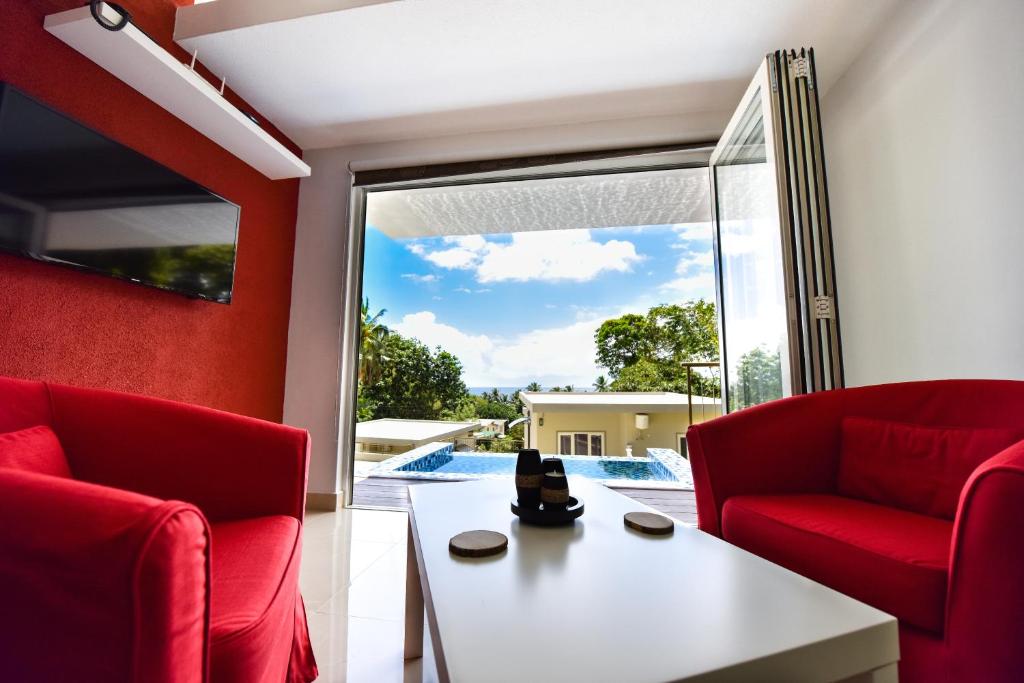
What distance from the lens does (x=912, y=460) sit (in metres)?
1.37

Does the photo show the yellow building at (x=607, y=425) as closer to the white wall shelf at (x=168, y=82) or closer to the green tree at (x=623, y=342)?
the green tree at (x=623, y=342)

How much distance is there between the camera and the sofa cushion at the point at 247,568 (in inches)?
28.6

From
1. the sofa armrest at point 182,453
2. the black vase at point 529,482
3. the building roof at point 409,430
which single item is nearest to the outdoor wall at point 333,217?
the sofa armrest at point 182,453

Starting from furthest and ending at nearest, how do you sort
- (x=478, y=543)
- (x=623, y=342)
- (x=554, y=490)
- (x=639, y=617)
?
(x=623, y=342), (x=554, y=490), (x=478, y=543), (x=639, y=617)

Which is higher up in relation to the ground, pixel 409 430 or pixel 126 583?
pixel 126 583

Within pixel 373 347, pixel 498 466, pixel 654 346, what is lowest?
pixel 498 466

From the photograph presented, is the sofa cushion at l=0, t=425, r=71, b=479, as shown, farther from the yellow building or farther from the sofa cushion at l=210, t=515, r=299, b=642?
the yellow building

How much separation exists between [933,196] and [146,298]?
355cm

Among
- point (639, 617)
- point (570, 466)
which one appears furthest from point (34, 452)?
point (570, 466)

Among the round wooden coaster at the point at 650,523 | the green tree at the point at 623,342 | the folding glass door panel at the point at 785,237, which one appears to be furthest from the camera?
the green tree at the point at 623,342

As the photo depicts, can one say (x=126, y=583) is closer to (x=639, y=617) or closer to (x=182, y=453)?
(x=639, y=617)

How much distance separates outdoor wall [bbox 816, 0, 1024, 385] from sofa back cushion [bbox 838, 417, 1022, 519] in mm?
555

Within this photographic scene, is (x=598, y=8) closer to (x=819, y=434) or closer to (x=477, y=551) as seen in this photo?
(x=819, y=434)

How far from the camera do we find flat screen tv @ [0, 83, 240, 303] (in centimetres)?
159
